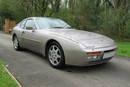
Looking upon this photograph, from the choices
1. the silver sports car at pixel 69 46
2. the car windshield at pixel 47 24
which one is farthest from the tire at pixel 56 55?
the car windshield at pixel 47 24

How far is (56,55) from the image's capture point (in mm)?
3256

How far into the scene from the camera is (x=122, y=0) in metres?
9.50

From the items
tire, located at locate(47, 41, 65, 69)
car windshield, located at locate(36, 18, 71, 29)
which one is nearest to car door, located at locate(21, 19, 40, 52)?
car windshield, located at locate(36, 18, 71, 29)

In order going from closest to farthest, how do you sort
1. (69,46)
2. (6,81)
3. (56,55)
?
(6,81) → (69,46) → (56,55)

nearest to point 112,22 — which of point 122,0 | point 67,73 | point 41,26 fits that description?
point 122,0

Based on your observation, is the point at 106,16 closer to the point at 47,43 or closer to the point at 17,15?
the point at 47,43

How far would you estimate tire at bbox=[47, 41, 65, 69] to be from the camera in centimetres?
309

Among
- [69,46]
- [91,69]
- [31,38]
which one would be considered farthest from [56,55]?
[31,38]

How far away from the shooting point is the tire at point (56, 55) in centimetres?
309

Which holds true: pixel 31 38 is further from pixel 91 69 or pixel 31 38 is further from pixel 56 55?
pixel 91 69

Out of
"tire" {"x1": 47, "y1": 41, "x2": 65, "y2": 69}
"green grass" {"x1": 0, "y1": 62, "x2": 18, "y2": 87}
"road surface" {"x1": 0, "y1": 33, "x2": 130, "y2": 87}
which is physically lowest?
"road surface" {"x1": 0, "y1": 33, "x2": 130, "y2": 87}

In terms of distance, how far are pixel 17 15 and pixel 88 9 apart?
39.8 feet

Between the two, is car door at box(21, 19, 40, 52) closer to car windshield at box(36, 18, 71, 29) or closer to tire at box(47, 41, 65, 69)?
car windshield at box(36, 18, 71, 29)

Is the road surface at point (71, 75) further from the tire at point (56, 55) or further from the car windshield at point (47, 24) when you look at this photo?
the car windshield at point (47, 24)
